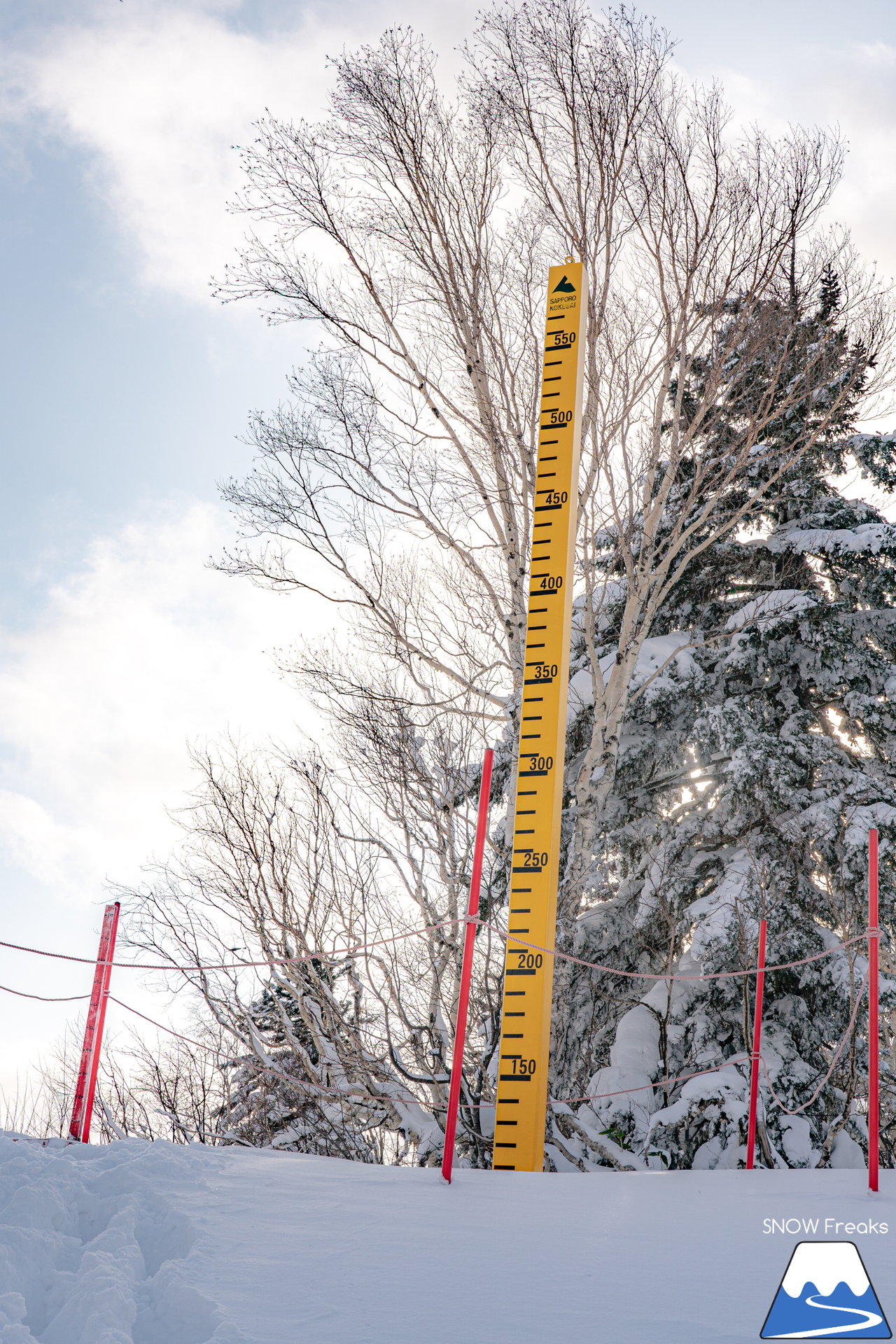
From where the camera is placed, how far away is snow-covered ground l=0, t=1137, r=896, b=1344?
2.12m

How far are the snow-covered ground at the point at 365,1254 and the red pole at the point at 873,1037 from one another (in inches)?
11.9

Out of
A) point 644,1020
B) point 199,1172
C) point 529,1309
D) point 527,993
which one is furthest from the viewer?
point 644,1020

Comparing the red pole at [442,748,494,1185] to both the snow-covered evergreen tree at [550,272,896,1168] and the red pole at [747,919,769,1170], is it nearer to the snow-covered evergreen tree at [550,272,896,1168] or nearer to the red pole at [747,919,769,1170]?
the red pole at [747,919,769,1170]

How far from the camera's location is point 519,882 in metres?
5.75

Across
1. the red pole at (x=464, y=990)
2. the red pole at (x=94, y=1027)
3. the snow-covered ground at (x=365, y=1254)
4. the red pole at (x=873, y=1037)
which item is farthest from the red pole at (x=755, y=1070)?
the red pole at (x=94, y=1027)

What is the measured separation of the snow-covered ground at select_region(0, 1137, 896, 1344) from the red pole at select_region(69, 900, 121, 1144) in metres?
0.87

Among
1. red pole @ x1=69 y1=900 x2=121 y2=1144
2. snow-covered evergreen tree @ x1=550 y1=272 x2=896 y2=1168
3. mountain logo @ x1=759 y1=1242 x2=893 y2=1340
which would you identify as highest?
snow-covered evergreen tree @ x1=550 y1=272 x2=896 y2=1168

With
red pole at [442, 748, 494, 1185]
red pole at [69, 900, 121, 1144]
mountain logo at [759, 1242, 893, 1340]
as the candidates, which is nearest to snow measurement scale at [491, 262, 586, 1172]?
red pole at [442, 748, 494, 1185]

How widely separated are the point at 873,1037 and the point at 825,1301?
7.47 feet

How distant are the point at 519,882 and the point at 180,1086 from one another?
917 centimetres

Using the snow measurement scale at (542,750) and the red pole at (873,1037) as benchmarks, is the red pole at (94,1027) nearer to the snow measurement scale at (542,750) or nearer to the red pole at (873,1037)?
the snow measurement scale at (542,750)

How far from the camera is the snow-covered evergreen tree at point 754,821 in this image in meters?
8.06

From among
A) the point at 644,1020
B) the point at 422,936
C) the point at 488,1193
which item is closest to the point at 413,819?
the point at 422,936

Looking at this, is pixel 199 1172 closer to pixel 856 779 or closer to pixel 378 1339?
pixel 378 1339
